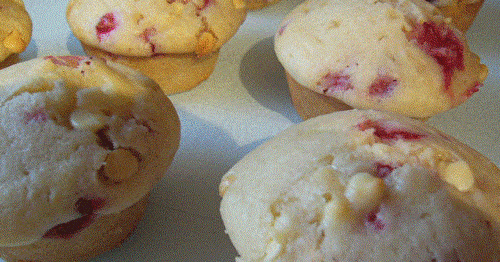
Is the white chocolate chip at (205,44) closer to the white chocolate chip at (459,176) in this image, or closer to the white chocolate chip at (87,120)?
the white chocolate chip at (87,120)

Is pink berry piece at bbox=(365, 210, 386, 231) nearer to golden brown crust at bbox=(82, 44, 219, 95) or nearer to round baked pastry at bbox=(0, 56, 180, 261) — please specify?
round baked pastry at bbox=(0, 56, 180, 261)

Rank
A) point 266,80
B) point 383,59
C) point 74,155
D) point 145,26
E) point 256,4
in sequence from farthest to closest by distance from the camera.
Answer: point 256,4 < point 266,80 < point 145,26 < point 383,59 < point 74,155

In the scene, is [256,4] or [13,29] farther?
[256,4]

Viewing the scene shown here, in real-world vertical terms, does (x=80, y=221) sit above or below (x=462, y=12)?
below

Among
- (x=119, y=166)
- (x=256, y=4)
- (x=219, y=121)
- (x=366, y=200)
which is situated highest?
(x=366, y=200)

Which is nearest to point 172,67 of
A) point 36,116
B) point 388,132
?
point 36,116

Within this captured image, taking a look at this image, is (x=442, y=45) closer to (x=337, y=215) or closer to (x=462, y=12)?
(x=462, y=12)

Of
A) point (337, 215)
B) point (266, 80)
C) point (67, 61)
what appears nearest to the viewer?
point (337, 215)
